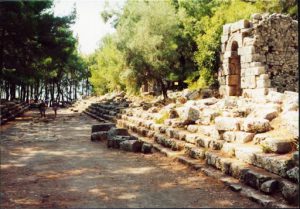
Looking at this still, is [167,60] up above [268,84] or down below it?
above

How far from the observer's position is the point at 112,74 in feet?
134

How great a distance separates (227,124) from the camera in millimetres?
11547

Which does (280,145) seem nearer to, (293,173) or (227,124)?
(293,173)

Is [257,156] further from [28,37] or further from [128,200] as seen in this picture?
[28,37]

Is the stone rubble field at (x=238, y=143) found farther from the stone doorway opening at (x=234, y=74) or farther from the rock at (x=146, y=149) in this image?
the stone doorway opening at (x=234, y=74)

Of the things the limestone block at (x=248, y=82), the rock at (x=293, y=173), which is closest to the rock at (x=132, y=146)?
Result: the rock at (x=293, y=173)

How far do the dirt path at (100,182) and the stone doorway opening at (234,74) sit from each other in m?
9.47

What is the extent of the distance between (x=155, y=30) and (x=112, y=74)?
13366mm

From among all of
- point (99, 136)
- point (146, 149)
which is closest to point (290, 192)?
point (146, 149)

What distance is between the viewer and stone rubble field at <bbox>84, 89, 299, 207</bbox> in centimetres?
767

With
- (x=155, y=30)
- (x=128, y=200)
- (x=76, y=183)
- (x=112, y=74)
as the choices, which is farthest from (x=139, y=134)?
(x=112, y=74)

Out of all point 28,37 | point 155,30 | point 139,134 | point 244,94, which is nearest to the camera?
point 139,134

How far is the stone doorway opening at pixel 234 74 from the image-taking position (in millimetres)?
21531

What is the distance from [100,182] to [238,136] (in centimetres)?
380
